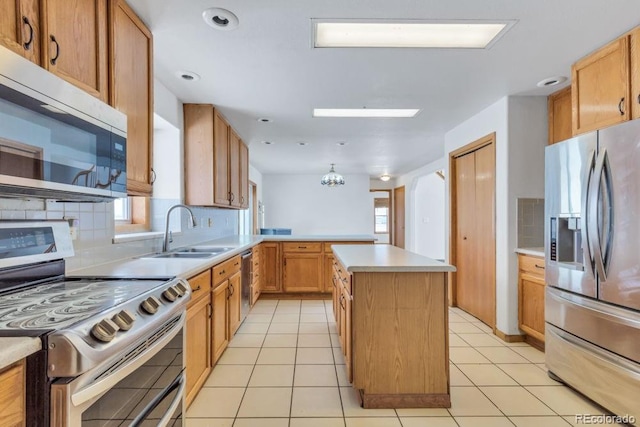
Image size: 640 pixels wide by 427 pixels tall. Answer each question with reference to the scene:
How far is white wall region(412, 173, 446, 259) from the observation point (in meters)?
7.91

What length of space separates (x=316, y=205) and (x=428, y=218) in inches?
116

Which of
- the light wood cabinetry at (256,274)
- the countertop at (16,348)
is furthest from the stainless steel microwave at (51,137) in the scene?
the light wood cabinetry at (256,274)

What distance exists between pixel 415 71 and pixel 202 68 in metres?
1.58

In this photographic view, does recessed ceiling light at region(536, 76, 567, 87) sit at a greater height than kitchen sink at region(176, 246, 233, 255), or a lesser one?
greater

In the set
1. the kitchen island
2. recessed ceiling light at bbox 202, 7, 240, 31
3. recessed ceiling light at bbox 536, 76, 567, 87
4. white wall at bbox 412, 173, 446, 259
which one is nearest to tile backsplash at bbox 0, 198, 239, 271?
recessed ceiling light at bbox 202, 7, 240, 31

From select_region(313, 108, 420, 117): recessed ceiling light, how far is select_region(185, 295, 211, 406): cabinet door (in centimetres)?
220

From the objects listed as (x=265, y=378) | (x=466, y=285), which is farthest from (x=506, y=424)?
(x=466, y=285)

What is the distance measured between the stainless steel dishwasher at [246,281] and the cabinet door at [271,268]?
2.82 ft

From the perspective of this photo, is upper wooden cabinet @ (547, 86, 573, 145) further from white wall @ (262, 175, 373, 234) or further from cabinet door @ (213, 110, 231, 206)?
white wall @ (262, 175, 373, 234)

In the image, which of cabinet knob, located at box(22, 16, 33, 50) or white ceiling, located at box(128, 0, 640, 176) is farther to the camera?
white ceiling, located at box(128, 0, 640, 176)

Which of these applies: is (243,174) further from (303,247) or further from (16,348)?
(16,348)

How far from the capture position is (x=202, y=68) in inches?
88.9

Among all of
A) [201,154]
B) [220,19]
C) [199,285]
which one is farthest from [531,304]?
[201,154]

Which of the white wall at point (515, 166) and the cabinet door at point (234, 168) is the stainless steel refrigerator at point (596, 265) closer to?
the white wall at point (515, 166)
